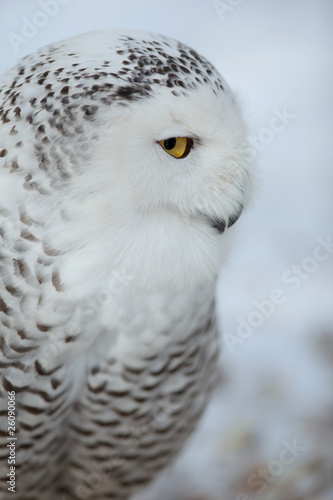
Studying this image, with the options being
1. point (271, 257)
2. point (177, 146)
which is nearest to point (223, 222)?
point (177, 146)

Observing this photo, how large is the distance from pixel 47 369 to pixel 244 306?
1415 millimetres

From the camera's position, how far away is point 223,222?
972mm

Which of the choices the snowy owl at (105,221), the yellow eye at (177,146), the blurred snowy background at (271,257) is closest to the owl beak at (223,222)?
the snowy owl at (105,221)

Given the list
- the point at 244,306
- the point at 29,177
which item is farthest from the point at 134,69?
the point at 244,306

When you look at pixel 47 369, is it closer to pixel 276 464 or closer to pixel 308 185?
pixel 276 464

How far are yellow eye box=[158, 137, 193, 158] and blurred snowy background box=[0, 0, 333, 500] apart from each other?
99 centimetres

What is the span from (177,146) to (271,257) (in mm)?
1665

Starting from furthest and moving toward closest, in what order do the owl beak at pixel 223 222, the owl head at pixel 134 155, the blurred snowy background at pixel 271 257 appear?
1. the blurred snowy background at pixel 271 257
2. the owl beak at pixel 223 222
3. the owl head at pixel 134 155

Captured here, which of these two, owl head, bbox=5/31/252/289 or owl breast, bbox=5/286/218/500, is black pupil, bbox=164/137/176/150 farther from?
owl breast, bbox=5/286/218/500

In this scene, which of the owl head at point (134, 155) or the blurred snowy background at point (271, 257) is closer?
the owl head at point (134, 155)

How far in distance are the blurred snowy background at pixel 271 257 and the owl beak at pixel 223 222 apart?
870mm

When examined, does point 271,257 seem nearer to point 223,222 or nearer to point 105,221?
point 223,222

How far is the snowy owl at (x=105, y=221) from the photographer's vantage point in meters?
0.85

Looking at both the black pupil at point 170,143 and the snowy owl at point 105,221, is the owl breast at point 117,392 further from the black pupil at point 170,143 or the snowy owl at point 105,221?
the black pupil at point 170,143
